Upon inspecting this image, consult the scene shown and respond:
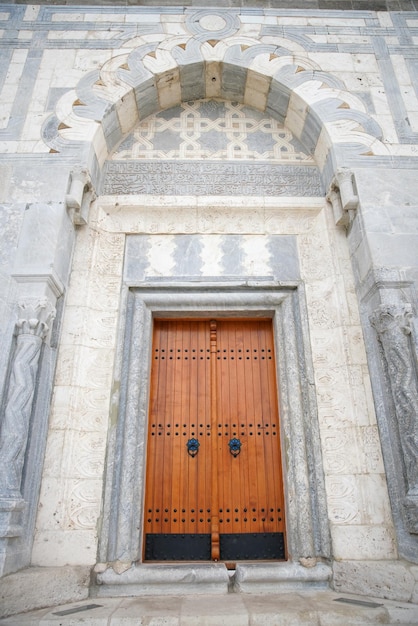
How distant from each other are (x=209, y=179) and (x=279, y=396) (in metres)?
2.21

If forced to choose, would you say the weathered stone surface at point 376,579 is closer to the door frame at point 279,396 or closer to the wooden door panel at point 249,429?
the door frame at point 279,396

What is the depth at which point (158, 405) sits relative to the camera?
382 cm

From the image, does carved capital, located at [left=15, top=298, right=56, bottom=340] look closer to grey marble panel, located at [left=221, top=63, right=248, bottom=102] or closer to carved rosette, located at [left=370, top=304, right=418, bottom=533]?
carved rosette, located at [left=370, top=304, right=418, bottom=533]

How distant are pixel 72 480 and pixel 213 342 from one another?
1.65 m

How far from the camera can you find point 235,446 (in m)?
3.66

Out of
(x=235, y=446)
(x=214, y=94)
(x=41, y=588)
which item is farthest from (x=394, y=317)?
(x=214, y=94)

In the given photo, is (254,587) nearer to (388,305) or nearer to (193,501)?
(193,501)

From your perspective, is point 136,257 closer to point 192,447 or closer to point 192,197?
point 192,197

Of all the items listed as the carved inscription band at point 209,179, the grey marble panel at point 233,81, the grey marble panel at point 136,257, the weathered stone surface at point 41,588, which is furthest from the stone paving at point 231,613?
the grey marble panel at point 233,81

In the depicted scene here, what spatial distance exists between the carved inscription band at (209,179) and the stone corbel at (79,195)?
0.37 m

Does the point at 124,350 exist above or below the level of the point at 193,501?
above

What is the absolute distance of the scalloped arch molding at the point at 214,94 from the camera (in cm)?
412

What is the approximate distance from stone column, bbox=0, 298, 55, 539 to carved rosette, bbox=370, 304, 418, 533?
2.53 m

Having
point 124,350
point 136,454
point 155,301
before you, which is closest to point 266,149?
point 155,301
